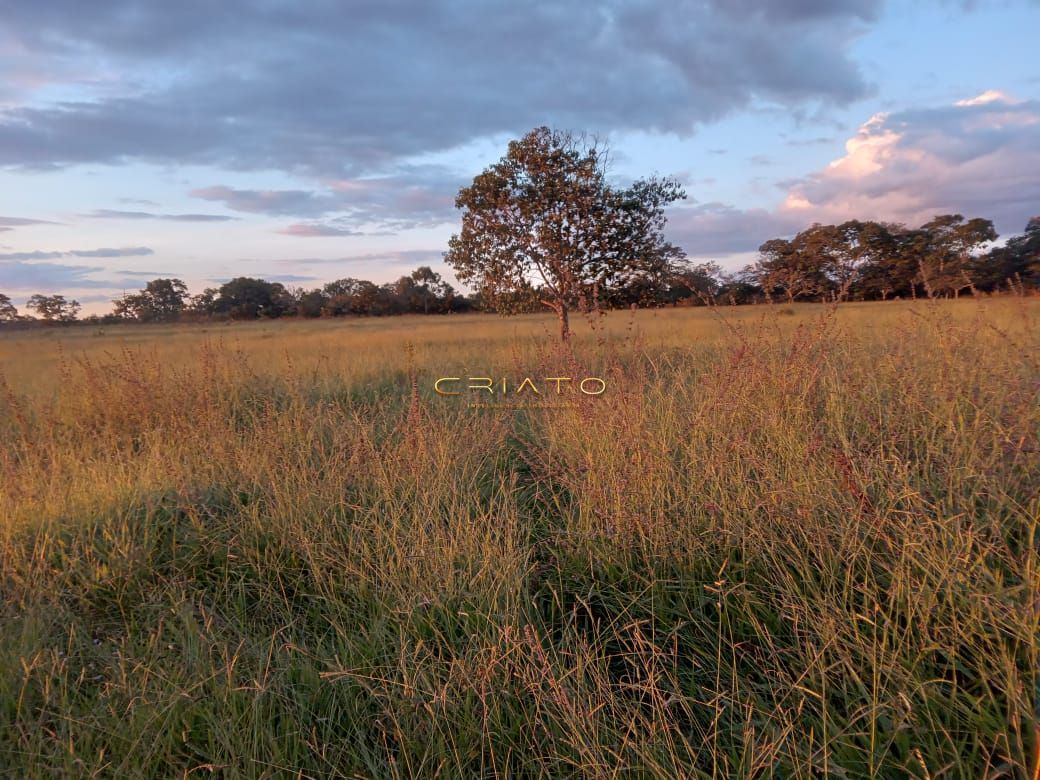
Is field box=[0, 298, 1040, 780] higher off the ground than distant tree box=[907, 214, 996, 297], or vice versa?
distant tree box=[907, 214, 996, 297]

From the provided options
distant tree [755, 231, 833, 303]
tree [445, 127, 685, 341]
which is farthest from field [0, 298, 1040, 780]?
tree [445, 127, 685, 341]

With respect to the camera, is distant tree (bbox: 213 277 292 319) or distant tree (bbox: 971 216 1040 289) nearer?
distant tree (bbox: 971 216 1040 289)

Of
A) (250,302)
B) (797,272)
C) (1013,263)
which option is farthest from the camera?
(250,302)

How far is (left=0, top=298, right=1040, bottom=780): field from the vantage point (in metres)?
1.64

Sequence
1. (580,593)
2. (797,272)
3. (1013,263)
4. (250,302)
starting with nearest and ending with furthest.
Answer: (580,593), (797,272), (1013,263), (250,302)

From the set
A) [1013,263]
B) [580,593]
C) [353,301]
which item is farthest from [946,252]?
[353,301]

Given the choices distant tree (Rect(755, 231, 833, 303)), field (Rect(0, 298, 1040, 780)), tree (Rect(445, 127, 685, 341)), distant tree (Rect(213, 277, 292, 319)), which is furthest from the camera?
distant tree (Rect(213, 277, 292, 319))

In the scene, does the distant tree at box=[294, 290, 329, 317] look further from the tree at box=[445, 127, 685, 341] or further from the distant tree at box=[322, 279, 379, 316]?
the tree at box=[445, 127, 685, 341]

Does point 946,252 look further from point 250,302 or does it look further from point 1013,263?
point 250,302

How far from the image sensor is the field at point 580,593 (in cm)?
164

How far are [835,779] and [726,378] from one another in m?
2.80

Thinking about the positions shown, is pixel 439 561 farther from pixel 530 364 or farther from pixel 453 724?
pixel 530 364

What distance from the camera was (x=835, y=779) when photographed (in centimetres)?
147

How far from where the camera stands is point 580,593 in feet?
8.32
